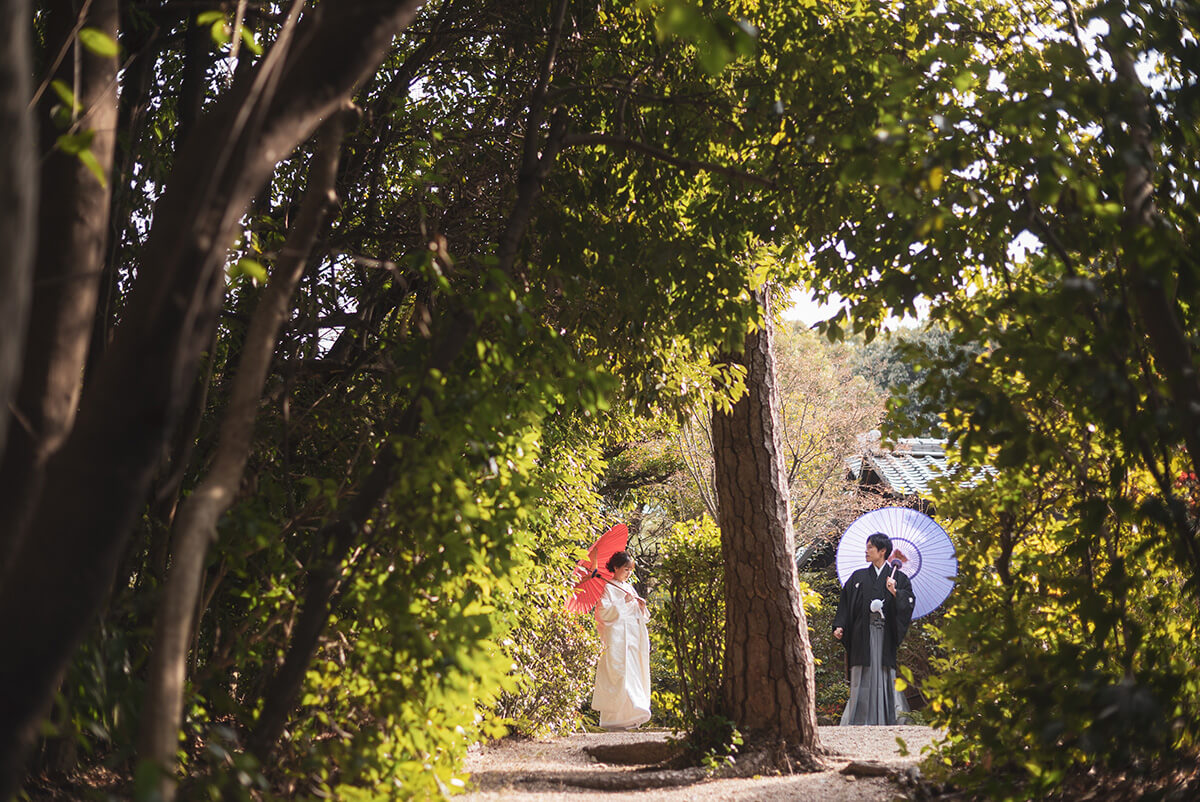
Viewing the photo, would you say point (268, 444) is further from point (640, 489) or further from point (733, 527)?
point (640, 489)

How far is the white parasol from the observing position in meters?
10.3

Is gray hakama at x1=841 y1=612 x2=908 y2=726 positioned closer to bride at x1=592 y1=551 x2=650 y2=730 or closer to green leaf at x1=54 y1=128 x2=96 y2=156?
bride at x1=592 y1=551 x2=650 y2=730

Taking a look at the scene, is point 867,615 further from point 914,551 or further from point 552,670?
point 552,670

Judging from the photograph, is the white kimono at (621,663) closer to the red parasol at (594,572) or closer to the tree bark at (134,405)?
the red parasol at (594,572)

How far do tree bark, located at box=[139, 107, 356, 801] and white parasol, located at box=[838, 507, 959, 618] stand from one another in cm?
877

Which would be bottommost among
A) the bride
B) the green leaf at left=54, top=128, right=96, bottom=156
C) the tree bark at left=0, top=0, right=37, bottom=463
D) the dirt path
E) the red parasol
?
the dirt path

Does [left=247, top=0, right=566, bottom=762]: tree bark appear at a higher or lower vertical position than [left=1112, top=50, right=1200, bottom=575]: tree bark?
lower

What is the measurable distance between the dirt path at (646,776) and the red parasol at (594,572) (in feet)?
4.88

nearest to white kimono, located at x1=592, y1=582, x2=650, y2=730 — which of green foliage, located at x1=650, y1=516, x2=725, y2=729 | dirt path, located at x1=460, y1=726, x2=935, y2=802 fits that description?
dirt path, located at x1=460, y1=726, x2=935, y2=802

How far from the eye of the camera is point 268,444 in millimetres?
4305

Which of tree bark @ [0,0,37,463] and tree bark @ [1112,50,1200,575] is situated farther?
tree bark @ [1112,50,1200,575]

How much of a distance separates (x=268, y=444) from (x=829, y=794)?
341 centimetres

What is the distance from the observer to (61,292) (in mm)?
2170

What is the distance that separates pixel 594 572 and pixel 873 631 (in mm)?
2883
